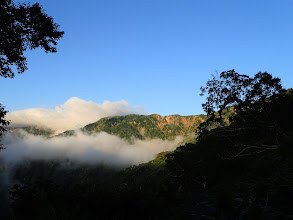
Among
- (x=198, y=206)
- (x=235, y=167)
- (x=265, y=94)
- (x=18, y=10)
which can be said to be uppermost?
(x=18, y=10)

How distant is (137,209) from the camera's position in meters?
4.23

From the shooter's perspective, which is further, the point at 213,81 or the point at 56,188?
the point at 213,81

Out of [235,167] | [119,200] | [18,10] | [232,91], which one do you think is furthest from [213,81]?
[119,200]

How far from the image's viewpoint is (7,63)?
1349 centimetres

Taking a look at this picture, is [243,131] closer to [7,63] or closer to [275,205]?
[275,205]

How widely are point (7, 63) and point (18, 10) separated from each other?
3475 mm

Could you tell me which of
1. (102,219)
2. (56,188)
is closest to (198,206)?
(102,219)

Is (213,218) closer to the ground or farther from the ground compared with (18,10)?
closer to the ground

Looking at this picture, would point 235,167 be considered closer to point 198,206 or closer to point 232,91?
point 198,206

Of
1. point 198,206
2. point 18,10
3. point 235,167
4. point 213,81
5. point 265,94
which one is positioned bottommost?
point 235,167

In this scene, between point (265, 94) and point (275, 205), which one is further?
point (265, 94)

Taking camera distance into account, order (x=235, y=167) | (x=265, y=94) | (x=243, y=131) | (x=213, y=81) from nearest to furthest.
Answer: (x=235, y=167)
(x=243, y=131)
(x=265, y=94)
(x=213, y=81)

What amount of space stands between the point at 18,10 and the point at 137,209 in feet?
44.2

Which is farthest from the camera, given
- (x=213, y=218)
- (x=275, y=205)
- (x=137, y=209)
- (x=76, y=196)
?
(x=76, y=196)
